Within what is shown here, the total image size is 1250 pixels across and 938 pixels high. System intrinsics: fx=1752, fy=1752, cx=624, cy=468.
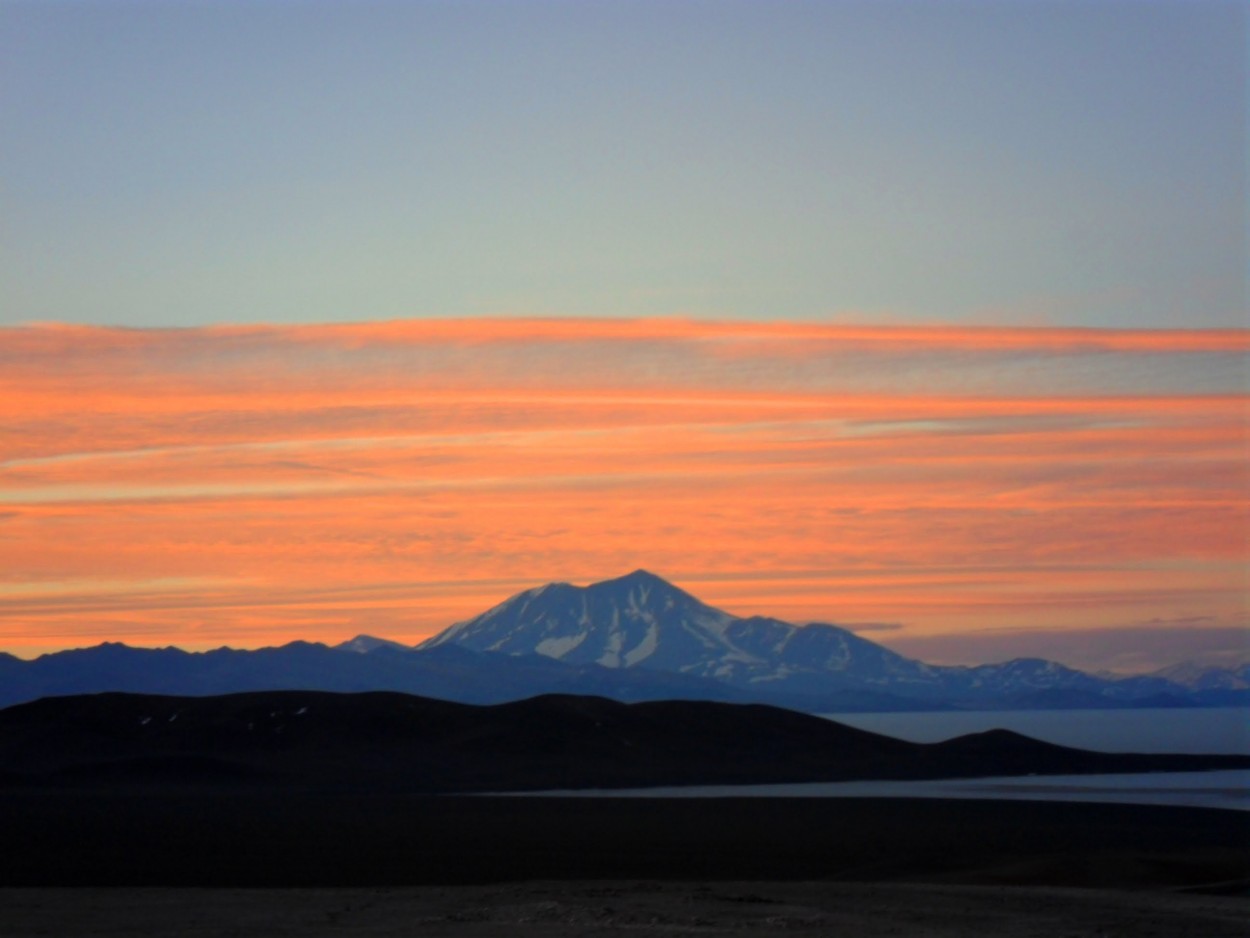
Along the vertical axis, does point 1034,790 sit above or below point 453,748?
below

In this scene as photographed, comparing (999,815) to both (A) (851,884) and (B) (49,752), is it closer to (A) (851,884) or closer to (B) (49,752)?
(A) (851,884)

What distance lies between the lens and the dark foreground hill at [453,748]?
85062mm

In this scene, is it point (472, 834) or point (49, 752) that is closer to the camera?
point (472, 834)

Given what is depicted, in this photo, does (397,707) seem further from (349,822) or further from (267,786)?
(349,822)

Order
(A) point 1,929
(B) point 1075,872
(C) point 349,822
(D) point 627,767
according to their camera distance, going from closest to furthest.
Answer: (A) point 1,929
(B) point 1075,872
(C) point 349,822
(D) point 627,767

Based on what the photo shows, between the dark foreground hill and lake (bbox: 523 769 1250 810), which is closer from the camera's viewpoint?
lake (bbox: 523 769 1250 810)

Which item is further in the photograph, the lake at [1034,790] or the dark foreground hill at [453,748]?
the dark foreground hill at [453,748]

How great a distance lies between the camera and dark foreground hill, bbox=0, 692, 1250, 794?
3349 inches

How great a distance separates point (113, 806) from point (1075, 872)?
39.7 meters

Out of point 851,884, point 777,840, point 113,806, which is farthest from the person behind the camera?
point 113,806

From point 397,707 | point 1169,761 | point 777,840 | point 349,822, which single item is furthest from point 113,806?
point 1169,761

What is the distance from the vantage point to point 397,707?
101 metres

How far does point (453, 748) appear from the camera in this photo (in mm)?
93438

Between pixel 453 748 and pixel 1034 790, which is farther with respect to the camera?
pixel 453 748
